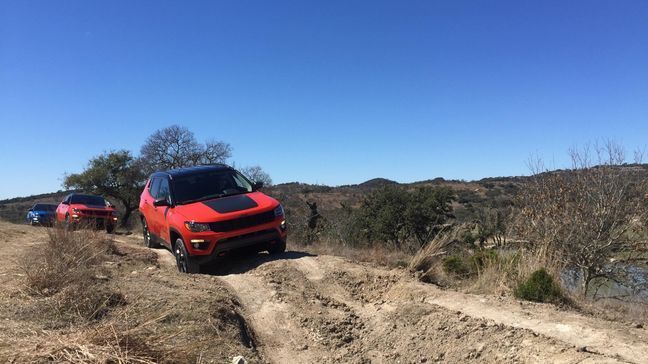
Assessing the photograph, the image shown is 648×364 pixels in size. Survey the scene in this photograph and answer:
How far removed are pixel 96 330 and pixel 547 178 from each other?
60.4ft

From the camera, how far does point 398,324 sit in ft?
19.9

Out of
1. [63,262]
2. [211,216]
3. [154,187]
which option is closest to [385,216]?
[154,187]

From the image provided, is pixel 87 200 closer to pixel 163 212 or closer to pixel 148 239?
pixel 148 239

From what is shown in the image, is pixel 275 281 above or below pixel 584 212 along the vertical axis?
below

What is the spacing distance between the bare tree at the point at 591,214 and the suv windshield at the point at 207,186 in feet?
34.2

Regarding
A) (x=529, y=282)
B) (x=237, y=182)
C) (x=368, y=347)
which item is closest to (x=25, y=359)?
(x=368, y=347)

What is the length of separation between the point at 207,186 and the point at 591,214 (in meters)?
13.4

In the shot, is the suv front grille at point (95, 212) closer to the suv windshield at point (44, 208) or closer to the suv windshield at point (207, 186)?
the suv windshield at point (207, 186)

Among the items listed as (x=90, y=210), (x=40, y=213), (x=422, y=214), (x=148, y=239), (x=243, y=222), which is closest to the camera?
(x=243, y=222)

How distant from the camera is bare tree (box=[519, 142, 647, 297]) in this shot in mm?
17000

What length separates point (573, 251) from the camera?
1711 centimetres

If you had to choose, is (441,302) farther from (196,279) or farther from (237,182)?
(237,182)

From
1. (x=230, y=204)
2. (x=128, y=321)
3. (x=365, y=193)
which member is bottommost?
(x=128, y=321)

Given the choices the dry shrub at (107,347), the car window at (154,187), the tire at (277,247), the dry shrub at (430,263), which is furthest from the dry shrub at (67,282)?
the dry shrub at (430,263)
